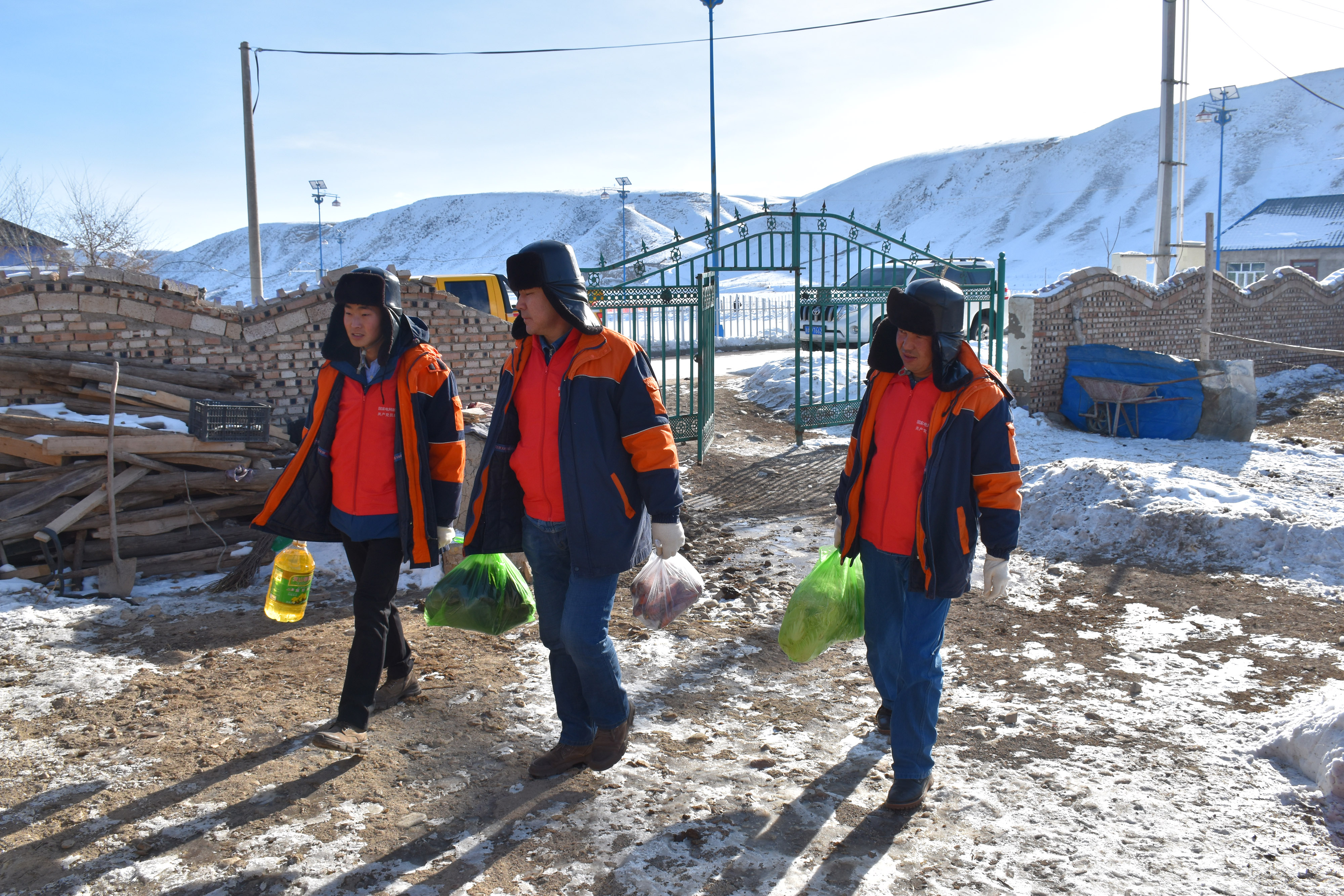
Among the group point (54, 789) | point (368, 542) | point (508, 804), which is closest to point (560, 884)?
point (508, 804)

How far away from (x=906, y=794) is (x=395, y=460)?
2.21 m

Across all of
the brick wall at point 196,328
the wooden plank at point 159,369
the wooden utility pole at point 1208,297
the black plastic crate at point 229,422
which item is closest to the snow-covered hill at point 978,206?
the wooden utility pole at point 1208,297

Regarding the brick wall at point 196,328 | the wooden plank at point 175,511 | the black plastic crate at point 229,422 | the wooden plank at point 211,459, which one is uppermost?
the brick wall at point 196,328

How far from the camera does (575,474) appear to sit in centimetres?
302

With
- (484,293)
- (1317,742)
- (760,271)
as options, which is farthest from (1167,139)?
(1317,742)

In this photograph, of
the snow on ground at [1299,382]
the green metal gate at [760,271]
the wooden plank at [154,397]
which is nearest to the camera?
the wooden plank at [154,397]

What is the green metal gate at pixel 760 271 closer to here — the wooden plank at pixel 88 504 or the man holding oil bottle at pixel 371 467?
the wooden plank at pixel 88 504

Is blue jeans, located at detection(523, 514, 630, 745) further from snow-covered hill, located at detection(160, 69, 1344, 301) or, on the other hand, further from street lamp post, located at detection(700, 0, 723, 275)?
snow-covered hill, located at detection(160, 69, 1344, 301)

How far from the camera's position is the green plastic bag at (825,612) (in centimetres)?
365

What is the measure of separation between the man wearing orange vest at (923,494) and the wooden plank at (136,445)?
4818mm

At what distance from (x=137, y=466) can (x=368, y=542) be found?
3477 millimetres

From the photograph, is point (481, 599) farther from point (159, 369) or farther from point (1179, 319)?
point (1179, 319)

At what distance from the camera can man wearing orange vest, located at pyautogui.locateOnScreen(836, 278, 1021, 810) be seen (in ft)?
9.75

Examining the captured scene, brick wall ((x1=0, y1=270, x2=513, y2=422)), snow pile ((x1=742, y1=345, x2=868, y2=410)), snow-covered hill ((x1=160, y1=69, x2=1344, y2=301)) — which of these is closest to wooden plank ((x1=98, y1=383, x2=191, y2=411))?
brick wall ((x1=0, y1=270, x2=513, y2=422))
